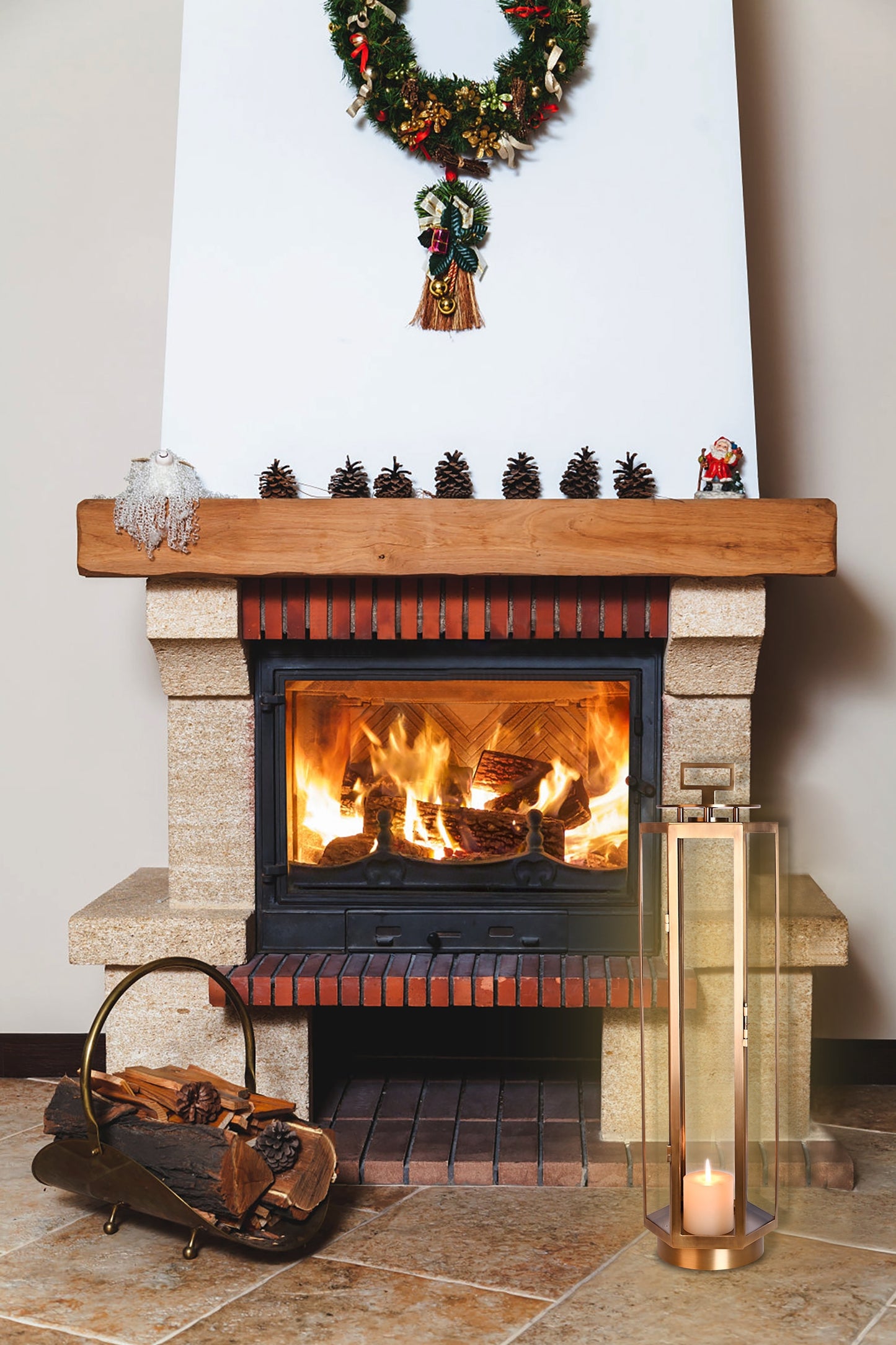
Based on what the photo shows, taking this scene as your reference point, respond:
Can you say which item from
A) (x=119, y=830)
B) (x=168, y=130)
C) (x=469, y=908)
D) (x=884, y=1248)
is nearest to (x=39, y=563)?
(x=119, y=830)

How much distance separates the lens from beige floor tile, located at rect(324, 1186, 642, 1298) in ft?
6.73

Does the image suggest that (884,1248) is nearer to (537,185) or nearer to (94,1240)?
(94,1240)

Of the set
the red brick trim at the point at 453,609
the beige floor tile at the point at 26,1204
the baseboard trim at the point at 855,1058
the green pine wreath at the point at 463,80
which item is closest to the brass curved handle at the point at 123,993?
→ the beige floor tile at the point at 26,1204

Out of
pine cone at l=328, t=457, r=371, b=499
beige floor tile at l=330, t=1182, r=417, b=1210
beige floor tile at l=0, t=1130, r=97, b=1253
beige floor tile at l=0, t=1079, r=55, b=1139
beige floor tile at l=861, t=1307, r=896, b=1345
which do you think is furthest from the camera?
beige floor tile at l=0, t=1079, r=55, b=1139

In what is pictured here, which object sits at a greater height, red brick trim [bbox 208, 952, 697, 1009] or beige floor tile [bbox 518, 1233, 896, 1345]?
red brick trim [bbox 208, 952, 697, 1009]

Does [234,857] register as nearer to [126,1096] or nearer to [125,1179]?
[126,1096]

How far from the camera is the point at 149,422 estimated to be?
119 inches

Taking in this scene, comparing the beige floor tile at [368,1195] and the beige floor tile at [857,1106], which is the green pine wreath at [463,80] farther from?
the beige floor tile at [857,1106]

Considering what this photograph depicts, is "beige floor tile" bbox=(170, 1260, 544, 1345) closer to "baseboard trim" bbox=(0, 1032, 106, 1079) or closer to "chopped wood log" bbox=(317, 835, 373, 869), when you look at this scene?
"chopped wood log" bbox=(317, 835, 373, 869)

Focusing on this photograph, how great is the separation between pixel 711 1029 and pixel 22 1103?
5.52 feet

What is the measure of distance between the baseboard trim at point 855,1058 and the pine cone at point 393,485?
1671 mm

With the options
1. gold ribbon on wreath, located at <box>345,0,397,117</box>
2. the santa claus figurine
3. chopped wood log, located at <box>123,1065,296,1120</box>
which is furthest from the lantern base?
gold ribbon on wreath, located at <box>345,0,397,117</box>

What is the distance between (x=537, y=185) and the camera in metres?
2.52

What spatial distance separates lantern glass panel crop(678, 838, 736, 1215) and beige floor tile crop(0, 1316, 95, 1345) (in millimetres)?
956
